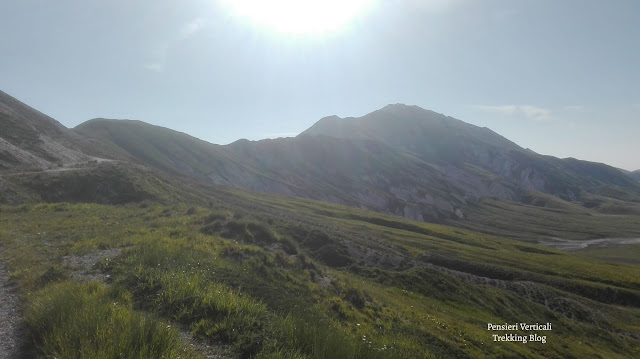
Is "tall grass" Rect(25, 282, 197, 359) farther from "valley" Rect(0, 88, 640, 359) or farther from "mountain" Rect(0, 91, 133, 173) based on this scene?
"mountain" Rect(0, 91, 133, 173)

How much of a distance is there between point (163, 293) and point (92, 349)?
4124 mm

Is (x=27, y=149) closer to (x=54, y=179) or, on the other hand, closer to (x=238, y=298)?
(x=54, y=179)

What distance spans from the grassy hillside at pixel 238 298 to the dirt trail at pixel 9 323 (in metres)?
0.39

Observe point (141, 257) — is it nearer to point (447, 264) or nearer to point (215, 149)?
point (447, 264)

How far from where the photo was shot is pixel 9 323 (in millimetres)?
10227

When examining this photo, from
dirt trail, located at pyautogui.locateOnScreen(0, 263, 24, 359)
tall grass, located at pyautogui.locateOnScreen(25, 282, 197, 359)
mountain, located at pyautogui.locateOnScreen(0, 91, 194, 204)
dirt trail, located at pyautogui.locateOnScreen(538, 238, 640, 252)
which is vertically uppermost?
mountain, located at pyautogui.locateOnScreen(0, 91, 194, 204)

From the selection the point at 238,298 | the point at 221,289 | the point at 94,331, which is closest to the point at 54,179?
the point at 221,289

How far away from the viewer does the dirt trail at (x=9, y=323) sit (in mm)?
8891

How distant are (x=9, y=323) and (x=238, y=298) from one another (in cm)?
630

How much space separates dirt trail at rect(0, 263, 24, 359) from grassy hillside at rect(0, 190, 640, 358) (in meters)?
0.39

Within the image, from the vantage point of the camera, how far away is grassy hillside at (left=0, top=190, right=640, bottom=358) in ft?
31.3

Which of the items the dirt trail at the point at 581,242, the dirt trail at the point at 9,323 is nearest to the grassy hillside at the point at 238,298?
the dirt trail at the point at 9,323

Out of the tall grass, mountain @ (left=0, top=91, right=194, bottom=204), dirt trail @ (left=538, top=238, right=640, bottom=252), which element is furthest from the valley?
dirt trail @ (left=538, top=238, right=640, bottom=252)

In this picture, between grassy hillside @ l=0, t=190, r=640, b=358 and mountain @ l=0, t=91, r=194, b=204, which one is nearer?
grassy hillside @ l=0, t=190, r=640, b=358
